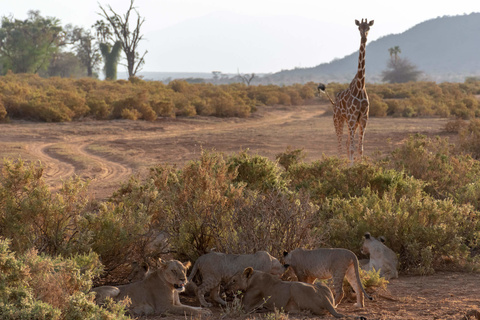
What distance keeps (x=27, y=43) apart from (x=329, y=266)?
58.2 meters

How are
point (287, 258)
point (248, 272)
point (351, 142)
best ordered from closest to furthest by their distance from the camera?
point (248, 272)
point (287, 258)
point (351, 142)

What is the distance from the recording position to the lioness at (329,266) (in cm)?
490

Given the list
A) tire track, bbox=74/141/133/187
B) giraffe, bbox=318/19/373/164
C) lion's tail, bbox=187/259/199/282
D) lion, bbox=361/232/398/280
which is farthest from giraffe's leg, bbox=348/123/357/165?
lion's tail, bbox=187/259/199/282

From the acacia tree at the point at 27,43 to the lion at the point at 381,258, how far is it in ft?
175

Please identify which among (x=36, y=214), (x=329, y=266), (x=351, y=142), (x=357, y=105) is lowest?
(x=329, y=266)

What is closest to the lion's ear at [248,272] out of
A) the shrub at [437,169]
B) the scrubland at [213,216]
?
the scrubland at [213,216]

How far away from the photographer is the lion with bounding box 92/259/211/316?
455 cm

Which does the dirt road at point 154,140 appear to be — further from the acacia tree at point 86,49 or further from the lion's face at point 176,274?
the acacia tree at point 86,49

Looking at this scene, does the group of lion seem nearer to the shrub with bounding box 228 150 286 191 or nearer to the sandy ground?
the sandy ground

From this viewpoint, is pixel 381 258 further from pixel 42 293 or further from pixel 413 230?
pixel 42 293

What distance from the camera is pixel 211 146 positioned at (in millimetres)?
17531

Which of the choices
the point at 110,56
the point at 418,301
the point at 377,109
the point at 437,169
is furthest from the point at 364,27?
the point at 110,56

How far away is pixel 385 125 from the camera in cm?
2405

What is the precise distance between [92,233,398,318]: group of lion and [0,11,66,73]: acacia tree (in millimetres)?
53796
